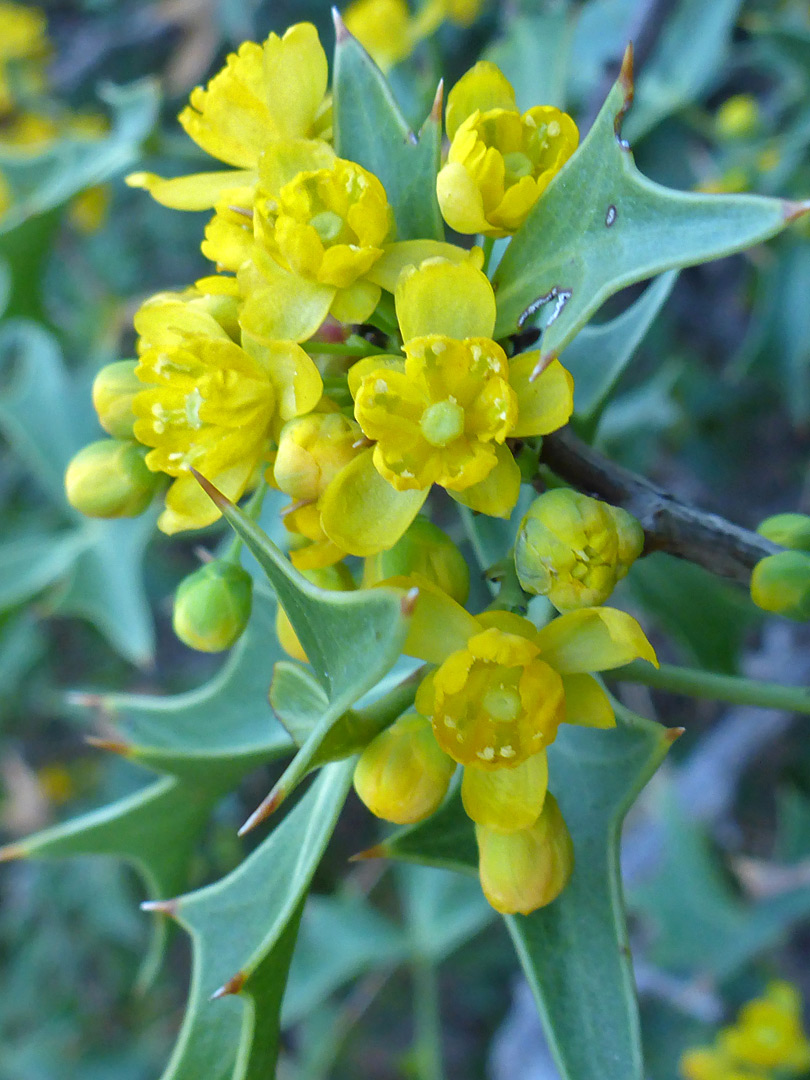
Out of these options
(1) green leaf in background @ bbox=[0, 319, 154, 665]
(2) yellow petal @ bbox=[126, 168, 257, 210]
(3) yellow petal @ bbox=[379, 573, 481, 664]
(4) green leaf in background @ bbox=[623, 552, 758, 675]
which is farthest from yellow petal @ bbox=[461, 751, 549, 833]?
(1) green leaf in background @ bbox=[0, 319, 154, 665]

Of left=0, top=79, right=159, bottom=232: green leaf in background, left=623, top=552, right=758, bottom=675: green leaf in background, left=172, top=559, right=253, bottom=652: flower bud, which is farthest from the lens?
left=0, top=79, right=159, bottom=232: green leaf in background

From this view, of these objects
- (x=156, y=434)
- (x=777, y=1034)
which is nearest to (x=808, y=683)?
(x=777, y=1034)

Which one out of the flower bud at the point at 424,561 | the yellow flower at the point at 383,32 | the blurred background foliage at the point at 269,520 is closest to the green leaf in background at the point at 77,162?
the blurred background foliage at the point at 269,520

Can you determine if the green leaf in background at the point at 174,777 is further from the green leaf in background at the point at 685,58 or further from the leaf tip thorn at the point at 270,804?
the green leaf in background at the point at 685,58

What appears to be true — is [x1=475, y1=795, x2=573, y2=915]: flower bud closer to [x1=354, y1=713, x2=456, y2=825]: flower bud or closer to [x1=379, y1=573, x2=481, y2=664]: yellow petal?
[x1=354, y1=713, x2=456, y2=825]: flower bud

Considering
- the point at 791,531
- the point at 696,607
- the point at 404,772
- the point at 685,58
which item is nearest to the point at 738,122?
the point at 685,58

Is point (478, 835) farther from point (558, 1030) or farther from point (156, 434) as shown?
point (156, 434)
